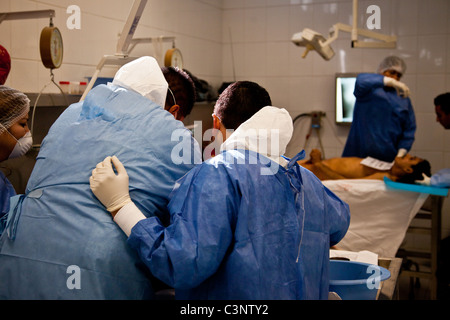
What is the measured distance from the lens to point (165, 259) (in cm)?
124

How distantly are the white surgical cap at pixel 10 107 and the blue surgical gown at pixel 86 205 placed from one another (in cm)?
36

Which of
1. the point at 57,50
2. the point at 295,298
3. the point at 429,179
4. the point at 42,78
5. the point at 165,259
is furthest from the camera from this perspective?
the point at 429,179

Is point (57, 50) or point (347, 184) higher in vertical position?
point (57, 50)

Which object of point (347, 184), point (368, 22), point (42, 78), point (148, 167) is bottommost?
point (347, 184)

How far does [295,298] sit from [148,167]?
1.91 ft

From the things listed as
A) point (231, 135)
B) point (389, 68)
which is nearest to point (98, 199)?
point (231, 135)

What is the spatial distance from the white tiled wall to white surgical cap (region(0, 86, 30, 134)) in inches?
69.6

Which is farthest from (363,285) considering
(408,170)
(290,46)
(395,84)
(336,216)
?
(290,46)

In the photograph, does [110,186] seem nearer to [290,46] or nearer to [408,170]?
[408,170]

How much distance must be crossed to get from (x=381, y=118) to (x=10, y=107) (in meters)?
3.10

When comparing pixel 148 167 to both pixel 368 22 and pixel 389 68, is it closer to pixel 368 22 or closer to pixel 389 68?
pixel 389 68

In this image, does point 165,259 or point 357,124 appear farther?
point 357,124

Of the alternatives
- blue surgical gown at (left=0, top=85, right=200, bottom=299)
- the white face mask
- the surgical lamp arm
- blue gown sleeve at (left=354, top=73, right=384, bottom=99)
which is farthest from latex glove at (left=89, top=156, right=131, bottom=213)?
blue gown sleeve at (left=354, top=73, right=384, bottom=99)

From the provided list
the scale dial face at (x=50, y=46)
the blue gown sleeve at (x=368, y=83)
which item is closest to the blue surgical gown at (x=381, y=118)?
the blue gown sleeve at (x=368, y=83)
